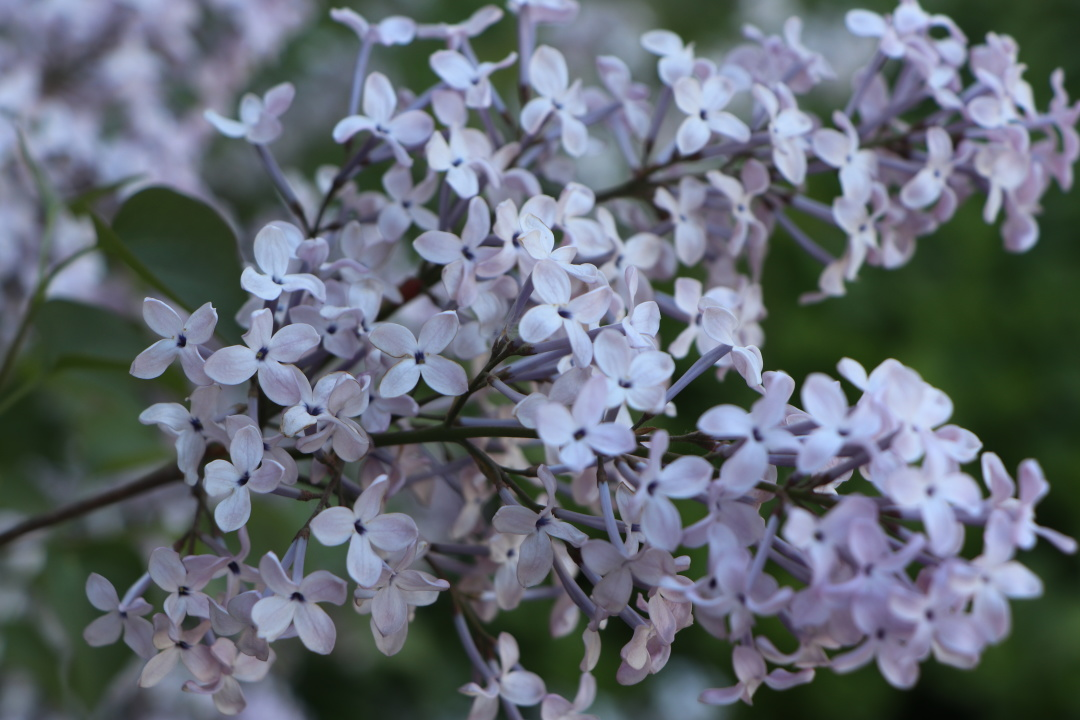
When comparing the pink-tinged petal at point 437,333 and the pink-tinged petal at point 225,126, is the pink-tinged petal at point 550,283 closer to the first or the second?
the pink-tinged petal at point 437,333

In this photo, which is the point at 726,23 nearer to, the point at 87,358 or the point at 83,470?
the point at 83,470

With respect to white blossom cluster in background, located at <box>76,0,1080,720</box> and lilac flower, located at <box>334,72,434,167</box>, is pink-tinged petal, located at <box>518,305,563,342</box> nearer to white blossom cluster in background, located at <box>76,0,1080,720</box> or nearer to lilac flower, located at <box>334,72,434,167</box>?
white blossom cluster in background, located at <box>76,0,1080,720</box>

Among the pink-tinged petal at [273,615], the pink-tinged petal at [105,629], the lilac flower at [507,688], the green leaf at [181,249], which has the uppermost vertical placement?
the pink-tinged petal at [273,615]

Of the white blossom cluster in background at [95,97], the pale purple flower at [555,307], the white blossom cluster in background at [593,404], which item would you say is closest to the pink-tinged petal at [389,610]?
the white blossom cluster in background at [593,404]

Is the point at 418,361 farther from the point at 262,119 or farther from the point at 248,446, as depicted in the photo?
the point at 262,119

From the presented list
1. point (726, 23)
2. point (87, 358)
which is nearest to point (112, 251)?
point (87, 358)

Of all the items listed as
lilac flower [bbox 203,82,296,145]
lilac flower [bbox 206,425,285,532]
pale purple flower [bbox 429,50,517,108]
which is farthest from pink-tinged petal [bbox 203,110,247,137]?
lilac flower [bbox 206,425,285,532]

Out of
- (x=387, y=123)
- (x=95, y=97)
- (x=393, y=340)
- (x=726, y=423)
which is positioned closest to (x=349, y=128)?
(x=387, y=123)
